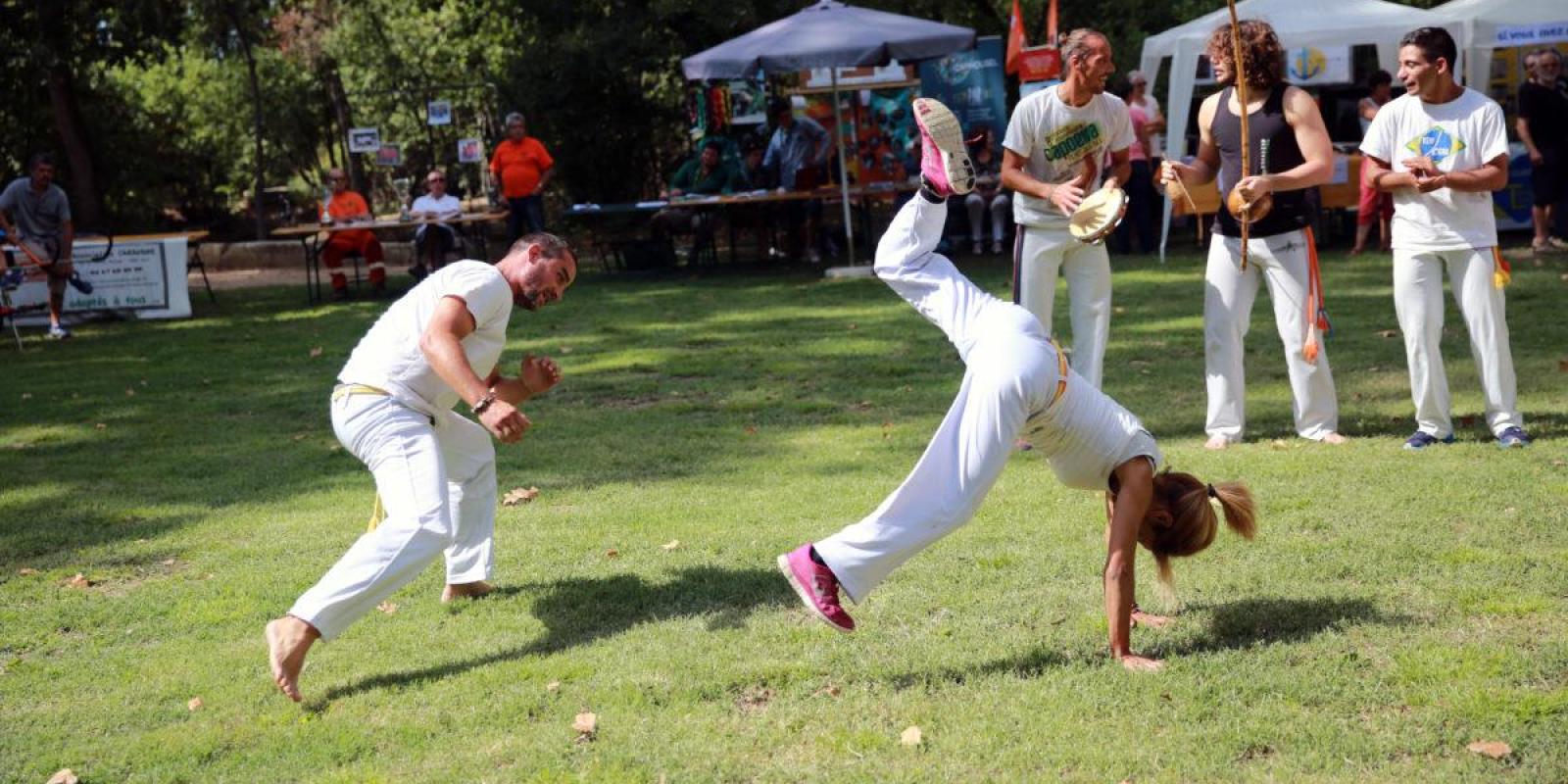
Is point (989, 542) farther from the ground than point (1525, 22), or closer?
closer

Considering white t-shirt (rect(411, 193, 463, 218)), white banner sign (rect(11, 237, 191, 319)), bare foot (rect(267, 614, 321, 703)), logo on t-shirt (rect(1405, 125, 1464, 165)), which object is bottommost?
bare foot (rect(267, 614, 321, 703))

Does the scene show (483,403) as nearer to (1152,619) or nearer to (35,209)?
(1152,619)

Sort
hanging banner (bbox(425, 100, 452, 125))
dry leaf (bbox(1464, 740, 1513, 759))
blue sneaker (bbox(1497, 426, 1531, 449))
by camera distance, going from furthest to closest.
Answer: hanging banner (bbox(425, 100, 452, 125)), blue sneaker (bbox(1497, 426, 1531, 449)), dry leaf (bbox(1464, 740, 1513, 759))

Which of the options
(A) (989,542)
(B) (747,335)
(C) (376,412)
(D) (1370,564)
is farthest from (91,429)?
(D) (1370,564)

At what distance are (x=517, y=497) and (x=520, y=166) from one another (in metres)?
11.3

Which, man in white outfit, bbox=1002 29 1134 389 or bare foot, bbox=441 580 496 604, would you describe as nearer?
bare foot, bbox=441 580 496 604

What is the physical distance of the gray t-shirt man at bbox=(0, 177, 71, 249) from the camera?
16.2 meters

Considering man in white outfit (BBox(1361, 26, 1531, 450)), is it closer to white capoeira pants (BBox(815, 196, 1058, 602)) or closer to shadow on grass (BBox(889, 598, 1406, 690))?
shadow on grass (BBox(889, 598, 1406, 690))

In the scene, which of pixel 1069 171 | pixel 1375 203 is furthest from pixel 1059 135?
pixel 1375 203

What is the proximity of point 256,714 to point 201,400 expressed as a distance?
7.08 m

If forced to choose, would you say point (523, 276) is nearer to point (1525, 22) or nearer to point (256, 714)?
point (256, 714)

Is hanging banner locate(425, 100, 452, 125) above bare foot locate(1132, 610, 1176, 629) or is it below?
above

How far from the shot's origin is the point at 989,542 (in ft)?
21.5

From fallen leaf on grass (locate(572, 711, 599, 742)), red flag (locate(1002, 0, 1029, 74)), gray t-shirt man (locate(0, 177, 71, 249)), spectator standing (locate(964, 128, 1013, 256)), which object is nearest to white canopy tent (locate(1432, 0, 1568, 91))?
red flag (locate(1002, 0, 1029, 74))
